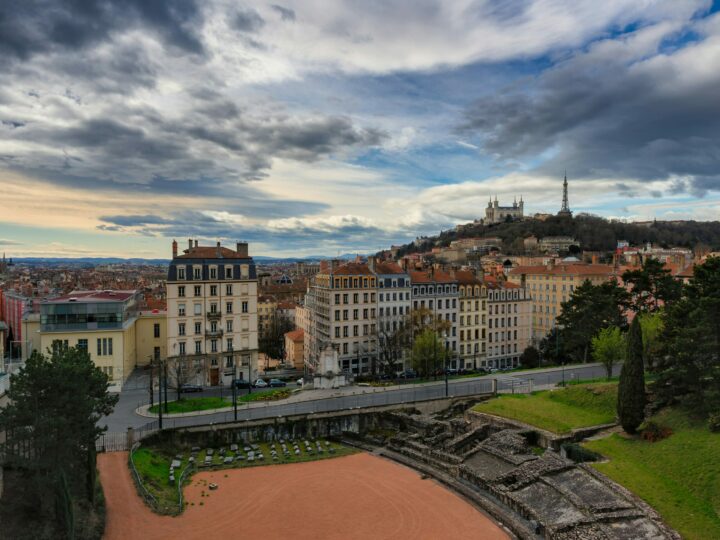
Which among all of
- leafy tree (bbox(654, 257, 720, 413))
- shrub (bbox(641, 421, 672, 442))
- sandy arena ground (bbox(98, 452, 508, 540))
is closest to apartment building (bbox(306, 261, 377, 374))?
sandy arena ground (bbox(98, 452, 508, 540))

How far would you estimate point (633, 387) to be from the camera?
36500mm

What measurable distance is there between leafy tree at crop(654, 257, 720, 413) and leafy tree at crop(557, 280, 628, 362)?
22.1m

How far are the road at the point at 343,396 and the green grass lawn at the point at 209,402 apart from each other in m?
1.57

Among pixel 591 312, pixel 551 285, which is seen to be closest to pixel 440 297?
pixel 591 312

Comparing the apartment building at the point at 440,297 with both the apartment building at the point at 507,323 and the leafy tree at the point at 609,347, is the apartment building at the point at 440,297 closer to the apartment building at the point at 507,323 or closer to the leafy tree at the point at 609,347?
the apartment building at the point at 507,323

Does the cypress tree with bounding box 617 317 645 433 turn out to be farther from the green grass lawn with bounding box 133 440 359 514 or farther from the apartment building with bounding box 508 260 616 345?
the apartment building with bounding box 508 260 616 345

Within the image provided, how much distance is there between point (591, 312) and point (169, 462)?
49640 mm

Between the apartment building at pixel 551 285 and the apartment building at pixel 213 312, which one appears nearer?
the apartment building at pixel 213 312

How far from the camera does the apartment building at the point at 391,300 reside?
231 ft

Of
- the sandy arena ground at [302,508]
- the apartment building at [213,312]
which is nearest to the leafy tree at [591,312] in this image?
the sandy arena ground at [302,508]

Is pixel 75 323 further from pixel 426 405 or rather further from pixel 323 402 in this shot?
pixel 426 405

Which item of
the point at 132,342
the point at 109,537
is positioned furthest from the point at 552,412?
the point at 132,342

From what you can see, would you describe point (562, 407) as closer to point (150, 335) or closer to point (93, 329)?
point (93, 329)

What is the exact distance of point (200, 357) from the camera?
5816cm
